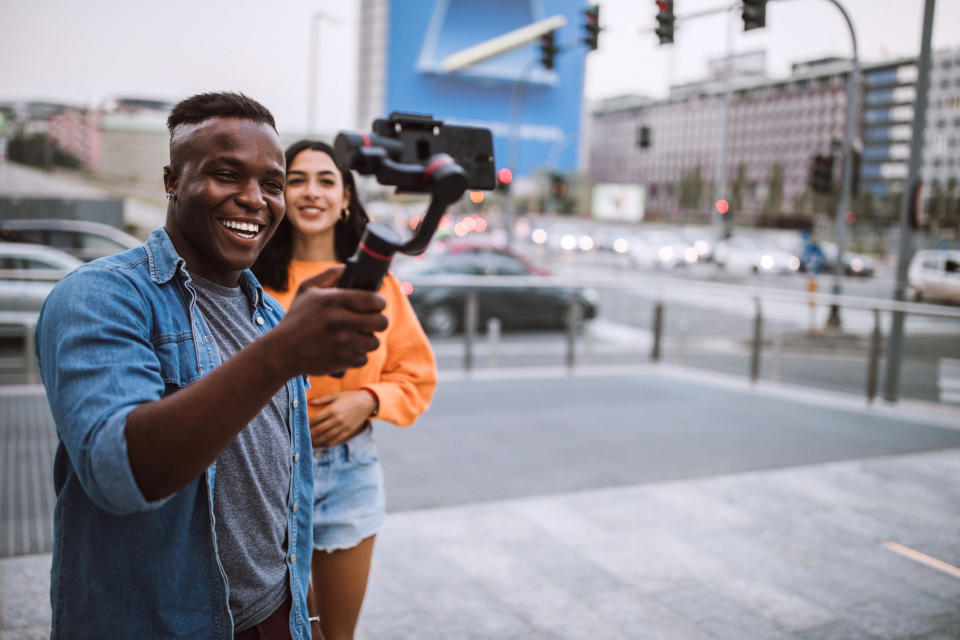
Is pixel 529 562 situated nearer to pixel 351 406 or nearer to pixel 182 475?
pixel 351 406

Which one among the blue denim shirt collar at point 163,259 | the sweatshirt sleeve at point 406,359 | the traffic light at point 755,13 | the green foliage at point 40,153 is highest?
the traffic light at point 755,13

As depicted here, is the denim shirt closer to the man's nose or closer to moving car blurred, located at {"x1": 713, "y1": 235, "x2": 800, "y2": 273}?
the man's nose

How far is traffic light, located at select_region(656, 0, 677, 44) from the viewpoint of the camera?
1194 centimetres

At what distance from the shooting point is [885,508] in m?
5.02

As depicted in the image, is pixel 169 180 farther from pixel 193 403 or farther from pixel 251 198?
pixel 193 403

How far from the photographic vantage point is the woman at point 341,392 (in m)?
2.23

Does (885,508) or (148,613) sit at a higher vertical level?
(148,613)

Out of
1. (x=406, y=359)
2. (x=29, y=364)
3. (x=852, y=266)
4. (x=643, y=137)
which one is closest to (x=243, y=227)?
(x=406, y=359)

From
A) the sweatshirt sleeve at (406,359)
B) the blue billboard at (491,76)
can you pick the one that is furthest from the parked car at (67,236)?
→ the blue billboard at (491,76)

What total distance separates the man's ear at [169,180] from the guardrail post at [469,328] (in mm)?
7730

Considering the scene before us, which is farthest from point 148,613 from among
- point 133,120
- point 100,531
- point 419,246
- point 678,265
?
point 678,265

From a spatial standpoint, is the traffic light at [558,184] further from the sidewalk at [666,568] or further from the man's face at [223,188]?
the man's face at [223,188]

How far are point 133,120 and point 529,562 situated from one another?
14.3 meters

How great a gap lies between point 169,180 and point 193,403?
508 millimetres
